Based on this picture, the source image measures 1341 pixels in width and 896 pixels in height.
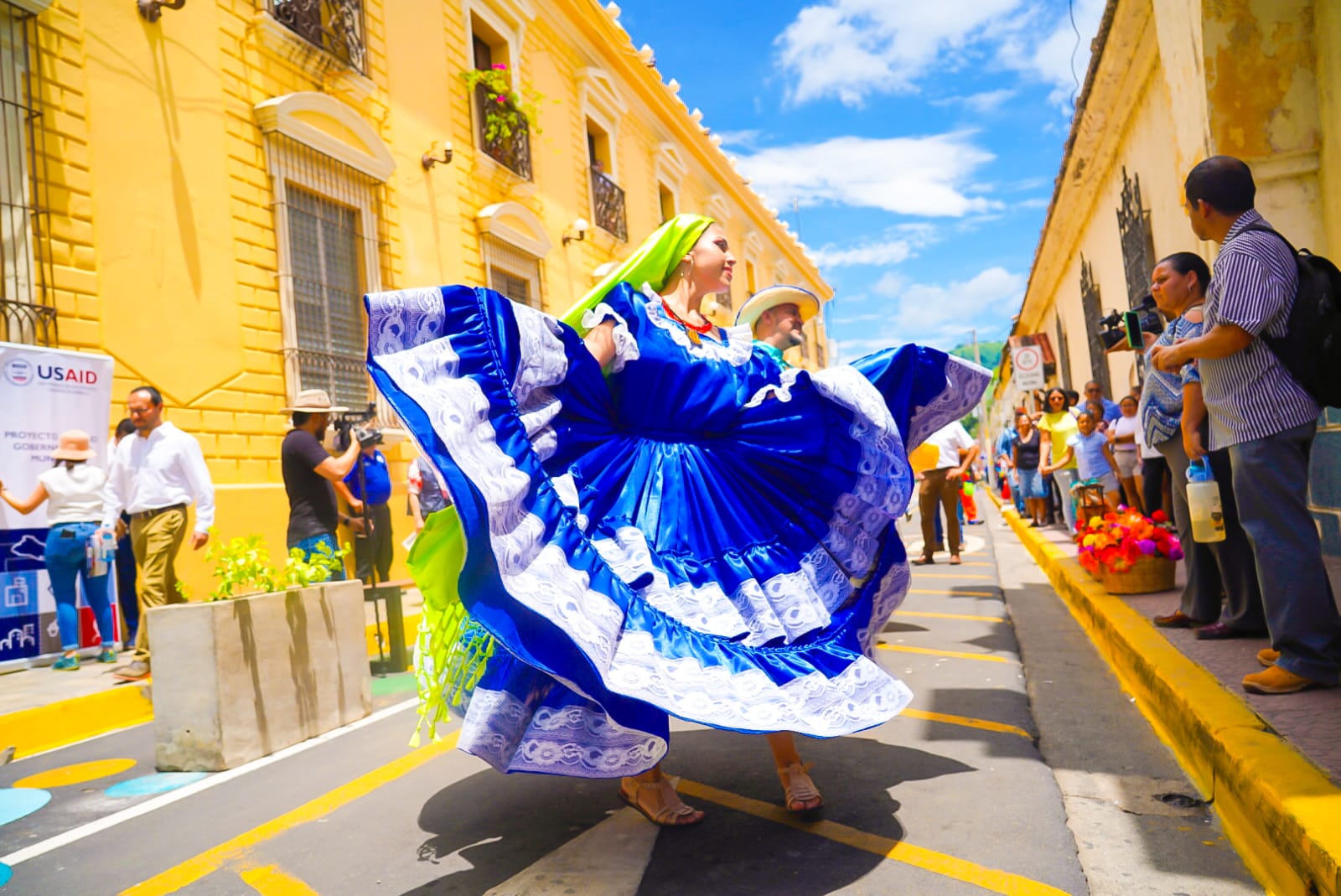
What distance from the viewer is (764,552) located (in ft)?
9.30

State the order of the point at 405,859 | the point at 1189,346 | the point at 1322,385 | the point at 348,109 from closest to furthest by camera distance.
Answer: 1. the point at 405,859
2. the point at 1322,385
3. the point at 1189,346
4. the point at 348,109

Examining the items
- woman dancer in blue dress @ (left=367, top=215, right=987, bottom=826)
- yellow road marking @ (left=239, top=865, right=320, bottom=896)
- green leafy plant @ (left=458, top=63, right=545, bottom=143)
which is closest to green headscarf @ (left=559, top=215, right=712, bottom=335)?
woman dancer in blue dress @ (left=367, top=215, right=987, bottom=826)

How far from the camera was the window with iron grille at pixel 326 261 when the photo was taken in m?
9.17

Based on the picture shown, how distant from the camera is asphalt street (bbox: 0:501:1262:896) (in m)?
2.43

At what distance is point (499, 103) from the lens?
43.0ft

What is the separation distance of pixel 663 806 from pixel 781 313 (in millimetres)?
2262

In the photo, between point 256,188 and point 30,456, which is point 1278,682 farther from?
point 256,188

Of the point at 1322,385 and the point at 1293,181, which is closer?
the point at 1322,385

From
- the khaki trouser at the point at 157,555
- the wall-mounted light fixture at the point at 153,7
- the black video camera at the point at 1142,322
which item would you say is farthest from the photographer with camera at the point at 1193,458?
the wall-mounted light fixture at the point at 153,7

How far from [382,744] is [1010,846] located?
105 inches

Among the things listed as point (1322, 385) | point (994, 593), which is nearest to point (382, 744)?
point (1322, 385)

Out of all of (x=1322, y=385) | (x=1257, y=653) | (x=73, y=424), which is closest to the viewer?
(x=1322, y=385)

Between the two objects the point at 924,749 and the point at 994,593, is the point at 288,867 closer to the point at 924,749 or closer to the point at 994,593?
the point at 924,749

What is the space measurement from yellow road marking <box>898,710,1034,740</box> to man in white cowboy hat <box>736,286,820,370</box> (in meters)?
1.67
